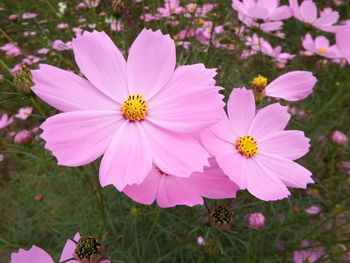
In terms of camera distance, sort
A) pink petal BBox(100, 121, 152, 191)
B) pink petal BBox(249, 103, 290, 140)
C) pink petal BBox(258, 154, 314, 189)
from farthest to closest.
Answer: pink petal BBox(249, 103, 290, 140) < pink petal BBox(258, 154, 314, 189) < pink petal BBox(100, 121, 152, 191)

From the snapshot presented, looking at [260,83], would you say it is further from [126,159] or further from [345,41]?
[126,159]

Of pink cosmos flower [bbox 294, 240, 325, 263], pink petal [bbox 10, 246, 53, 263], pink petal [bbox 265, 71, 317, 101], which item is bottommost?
pink cosmos flower [bbox 294, 240, 325, 263]

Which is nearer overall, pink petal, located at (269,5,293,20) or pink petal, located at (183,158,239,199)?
pink petal, located at (183,158,239,199)

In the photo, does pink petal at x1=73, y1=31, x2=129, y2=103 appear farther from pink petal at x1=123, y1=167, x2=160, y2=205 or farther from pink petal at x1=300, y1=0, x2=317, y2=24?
pink petal at x1=300, y1=0, x2=317, y2=24

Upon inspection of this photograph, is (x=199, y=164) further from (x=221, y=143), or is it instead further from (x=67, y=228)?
(x=67, y=228)

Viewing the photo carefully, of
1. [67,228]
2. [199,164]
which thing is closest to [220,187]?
[199,164]

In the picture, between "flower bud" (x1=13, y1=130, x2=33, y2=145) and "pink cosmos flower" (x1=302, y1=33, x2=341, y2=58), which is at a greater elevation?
"flower bud" (x1=13, y1=130, x2=33, y2=145)

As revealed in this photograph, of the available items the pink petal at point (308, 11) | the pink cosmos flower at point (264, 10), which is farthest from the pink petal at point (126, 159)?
the pink petal at point (308, 11)

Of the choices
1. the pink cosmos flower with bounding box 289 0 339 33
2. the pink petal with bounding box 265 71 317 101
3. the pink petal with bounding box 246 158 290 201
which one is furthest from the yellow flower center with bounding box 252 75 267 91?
the pink cosmos flower with bounding box 289 0 339 33
